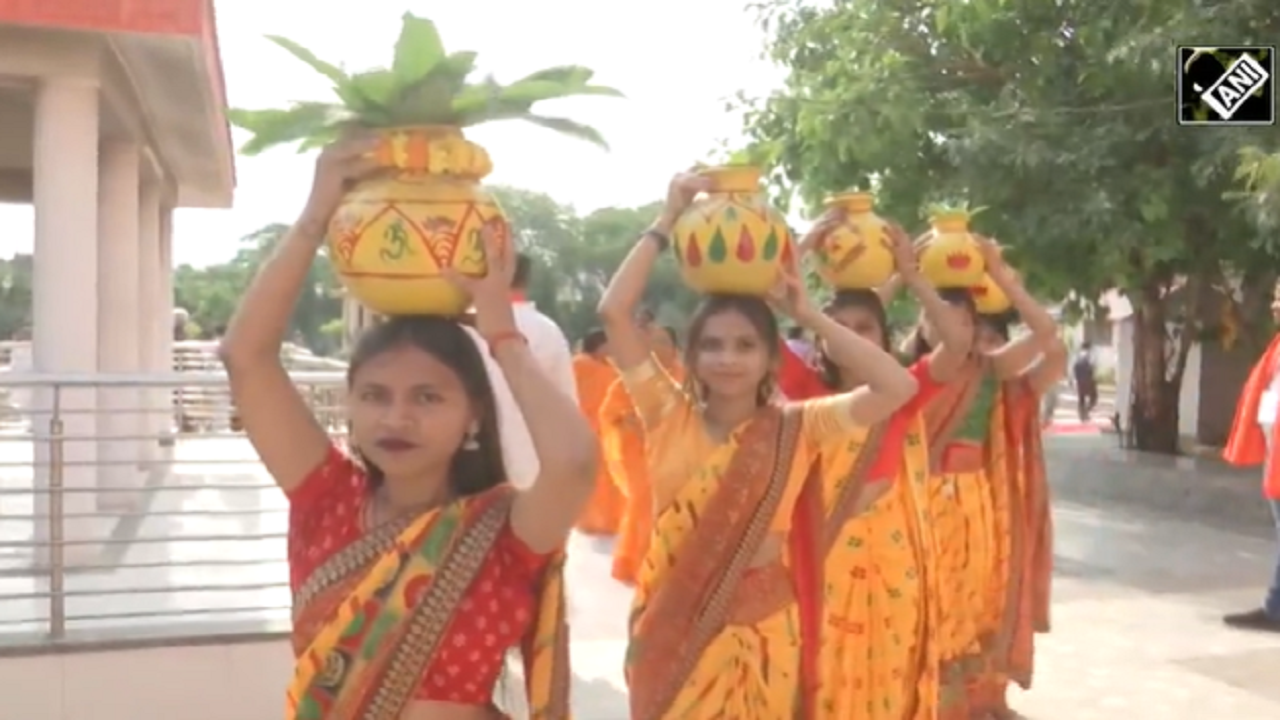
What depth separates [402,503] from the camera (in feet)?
7.89

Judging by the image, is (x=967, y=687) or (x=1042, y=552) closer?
(x=967, y=687)

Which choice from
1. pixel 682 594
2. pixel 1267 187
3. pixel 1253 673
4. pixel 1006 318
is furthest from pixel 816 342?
pixel 1267 187

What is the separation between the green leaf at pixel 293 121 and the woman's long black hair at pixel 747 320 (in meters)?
1.39

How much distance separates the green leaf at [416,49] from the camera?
2.30 meters

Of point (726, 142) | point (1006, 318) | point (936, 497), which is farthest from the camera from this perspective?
point (726, 142)

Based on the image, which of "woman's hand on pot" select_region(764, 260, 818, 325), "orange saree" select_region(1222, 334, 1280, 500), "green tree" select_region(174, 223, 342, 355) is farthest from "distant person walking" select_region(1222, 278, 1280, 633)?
"green tree" select_region(174, 223, 342, 355)

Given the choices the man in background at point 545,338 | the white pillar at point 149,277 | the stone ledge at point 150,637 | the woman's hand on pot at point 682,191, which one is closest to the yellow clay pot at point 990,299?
the man in background at point 545,338

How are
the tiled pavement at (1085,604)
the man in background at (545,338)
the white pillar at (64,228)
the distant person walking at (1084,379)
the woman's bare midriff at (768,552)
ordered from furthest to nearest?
the distant person walking at (1084,379) → the white pillar at (64,228) → the tiled pavement at (1085,604) → the man in background at (545,338) → the woman's bare midriff at (768,552)

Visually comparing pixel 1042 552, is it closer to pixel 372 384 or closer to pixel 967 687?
pixel 967 687

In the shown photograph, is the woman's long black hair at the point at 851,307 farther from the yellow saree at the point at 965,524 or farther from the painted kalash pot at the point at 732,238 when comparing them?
the yellow saree at the point at 965,524

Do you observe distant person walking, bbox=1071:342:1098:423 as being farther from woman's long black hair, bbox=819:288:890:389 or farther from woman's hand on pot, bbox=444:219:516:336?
woman's hand on pot, bbox=444:219:516:336

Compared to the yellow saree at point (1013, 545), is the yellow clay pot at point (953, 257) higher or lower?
higher

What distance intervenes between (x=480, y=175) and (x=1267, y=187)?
7661 mm

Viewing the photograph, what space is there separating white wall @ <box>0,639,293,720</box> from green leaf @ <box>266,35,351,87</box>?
3396mm
